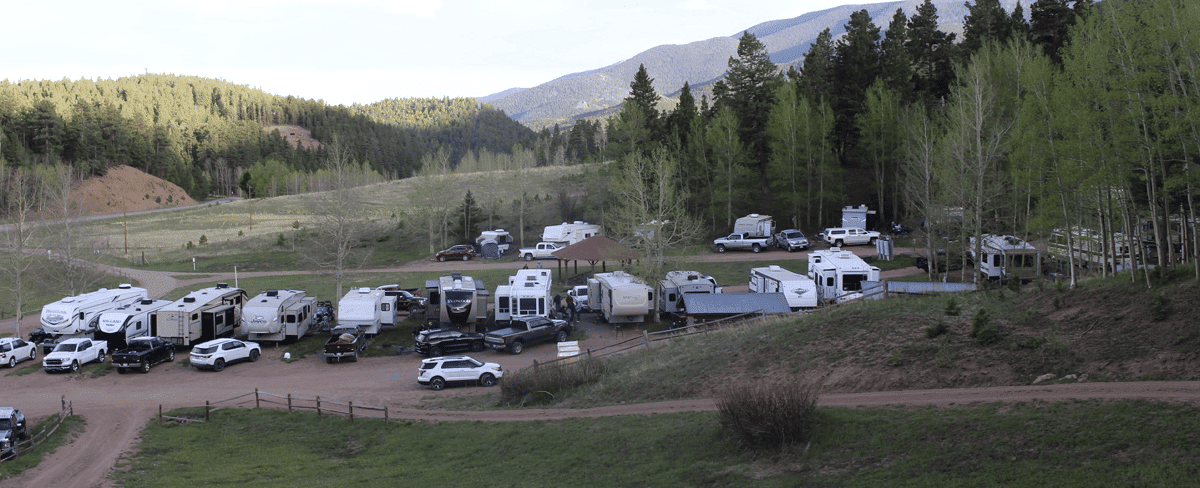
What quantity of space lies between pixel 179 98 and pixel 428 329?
7453 inches

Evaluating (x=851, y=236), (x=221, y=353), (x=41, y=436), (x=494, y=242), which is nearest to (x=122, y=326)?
(x=221, y=353)

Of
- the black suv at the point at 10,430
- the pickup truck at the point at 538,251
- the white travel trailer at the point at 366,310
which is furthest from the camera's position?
the pickup truck at the point at 538,251

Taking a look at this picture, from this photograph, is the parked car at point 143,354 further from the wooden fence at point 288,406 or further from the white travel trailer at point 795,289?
the white travel trailer at point 795,289

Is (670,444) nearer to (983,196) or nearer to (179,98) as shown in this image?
(983,196)

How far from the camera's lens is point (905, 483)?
993 cm

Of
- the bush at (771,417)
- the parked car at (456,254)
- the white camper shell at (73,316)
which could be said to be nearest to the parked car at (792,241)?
the parked car at (456,254)

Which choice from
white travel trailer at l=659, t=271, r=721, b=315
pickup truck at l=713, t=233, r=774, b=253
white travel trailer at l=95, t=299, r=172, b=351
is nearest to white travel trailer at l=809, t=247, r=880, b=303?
white travel trailer at l=659, t=271, r=721, b=315

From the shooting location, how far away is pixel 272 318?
28.5 metres

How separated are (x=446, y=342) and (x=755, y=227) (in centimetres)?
2908

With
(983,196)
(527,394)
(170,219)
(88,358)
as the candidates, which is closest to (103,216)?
(170,219)

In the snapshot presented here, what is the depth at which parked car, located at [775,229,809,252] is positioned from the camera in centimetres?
4738

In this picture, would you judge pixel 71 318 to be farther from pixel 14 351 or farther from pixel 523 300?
pixel 523 300

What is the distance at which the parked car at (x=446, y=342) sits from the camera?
89.2 feet

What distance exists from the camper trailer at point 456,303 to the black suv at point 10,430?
14.9m
